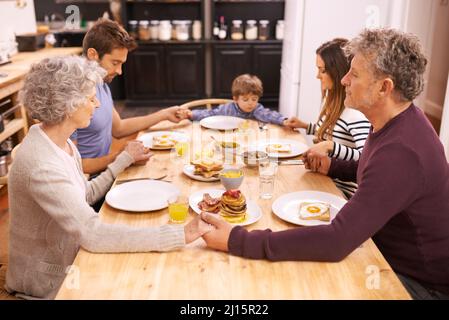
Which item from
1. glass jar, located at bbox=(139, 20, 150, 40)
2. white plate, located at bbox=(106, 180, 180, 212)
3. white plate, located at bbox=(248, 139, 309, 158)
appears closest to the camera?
A: white plate, located at bbox=(106, 180, 180, 212)

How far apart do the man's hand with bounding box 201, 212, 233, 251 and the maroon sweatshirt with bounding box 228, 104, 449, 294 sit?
20mm

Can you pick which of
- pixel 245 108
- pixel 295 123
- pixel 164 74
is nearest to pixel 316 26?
pixel 245 108

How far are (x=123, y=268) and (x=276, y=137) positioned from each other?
1408mm

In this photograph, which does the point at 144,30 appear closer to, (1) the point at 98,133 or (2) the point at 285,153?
(1) the point at 98,133

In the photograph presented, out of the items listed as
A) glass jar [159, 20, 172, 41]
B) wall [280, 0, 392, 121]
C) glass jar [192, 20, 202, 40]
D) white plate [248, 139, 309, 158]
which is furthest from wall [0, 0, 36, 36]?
white plate [248, 139, 309, 158]

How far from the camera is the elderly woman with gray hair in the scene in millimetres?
1313

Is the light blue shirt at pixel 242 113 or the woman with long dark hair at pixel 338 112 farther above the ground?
the woman with long dark hair at pixel 338 112

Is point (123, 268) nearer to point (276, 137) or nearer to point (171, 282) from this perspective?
point (171, 282)

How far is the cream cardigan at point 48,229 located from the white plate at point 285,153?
3.10 ft

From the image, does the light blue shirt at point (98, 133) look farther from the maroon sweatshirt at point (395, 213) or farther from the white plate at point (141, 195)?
the maroon sweatshirt at point (395, 213)

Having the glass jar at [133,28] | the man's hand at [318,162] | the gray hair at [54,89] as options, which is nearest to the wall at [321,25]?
the man's hand at [318,162]

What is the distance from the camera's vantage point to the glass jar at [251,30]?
603 cm

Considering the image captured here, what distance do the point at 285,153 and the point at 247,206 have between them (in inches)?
26.8

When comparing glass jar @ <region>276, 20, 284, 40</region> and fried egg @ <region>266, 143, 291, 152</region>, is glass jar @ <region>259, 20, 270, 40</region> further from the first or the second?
fried egg @ <region>266, 143, 291, 152</region>
